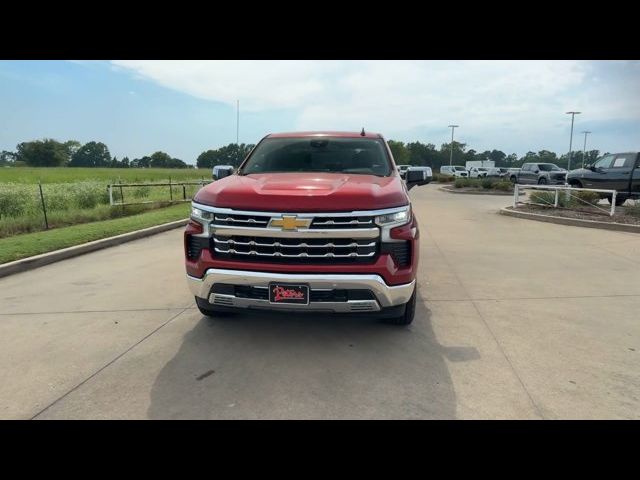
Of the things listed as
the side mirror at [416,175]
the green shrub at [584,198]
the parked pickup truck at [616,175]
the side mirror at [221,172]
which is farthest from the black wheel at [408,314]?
the parked pickup truck at [616,175]

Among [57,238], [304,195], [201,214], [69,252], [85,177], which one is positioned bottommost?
[69,252]

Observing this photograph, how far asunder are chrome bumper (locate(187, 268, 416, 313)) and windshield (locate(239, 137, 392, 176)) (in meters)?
1.54

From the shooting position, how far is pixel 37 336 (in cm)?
405

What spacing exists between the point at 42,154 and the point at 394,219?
102 m

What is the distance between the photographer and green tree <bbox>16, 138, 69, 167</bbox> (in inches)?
3425

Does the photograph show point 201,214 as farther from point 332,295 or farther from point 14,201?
point 14,201

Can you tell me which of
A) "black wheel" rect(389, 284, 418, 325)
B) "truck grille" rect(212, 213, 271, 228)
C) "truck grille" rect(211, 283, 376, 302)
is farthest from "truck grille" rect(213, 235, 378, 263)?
"black wheel" rect(389, 284, 418, 325)

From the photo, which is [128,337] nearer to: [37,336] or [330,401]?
[37,336]

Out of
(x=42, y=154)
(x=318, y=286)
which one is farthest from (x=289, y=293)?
(x=42, y=154)

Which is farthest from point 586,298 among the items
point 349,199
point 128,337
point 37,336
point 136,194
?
point 136,194

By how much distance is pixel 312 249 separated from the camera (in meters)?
3.35

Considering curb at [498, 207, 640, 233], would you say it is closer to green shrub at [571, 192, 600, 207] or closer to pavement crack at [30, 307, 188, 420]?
green shrub at [571, 192, 600, 207]

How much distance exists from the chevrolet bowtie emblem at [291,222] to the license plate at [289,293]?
439mm

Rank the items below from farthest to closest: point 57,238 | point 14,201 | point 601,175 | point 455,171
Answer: point 455,171 → point 601,175 → point 14,201 → point 57,238
